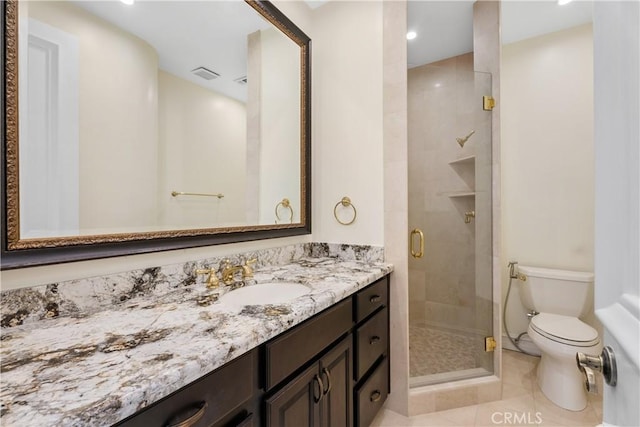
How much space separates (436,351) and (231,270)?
155 cm

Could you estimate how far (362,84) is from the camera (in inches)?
68.7

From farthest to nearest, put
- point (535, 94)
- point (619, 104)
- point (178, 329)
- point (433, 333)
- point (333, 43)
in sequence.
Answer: point (535, 94)
point (433, 333)
point (333, 43)
point (178, 329)
point (619, 104)

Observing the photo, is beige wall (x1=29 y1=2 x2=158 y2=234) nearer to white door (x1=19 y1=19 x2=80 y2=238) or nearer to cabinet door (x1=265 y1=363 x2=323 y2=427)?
white door (x1=19 y1=19 x2=80 y2=238)

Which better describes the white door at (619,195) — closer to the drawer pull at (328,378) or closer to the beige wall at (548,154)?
the drawer pull at (328,378)

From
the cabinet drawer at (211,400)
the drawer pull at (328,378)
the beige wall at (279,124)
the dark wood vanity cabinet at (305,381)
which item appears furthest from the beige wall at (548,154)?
the cabinet drawer at (211,400)

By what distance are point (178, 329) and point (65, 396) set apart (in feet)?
0.92

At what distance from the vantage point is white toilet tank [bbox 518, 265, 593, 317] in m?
1.98

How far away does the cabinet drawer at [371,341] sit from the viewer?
1295mm

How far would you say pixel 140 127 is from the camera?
3.46ft

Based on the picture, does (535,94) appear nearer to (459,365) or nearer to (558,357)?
(558,357)

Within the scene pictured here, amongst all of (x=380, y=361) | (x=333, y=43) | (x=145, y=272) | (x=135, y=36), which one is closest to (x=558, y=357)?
(x=380, y=361)

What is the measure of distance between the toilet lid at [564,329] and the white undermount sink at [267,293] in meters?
1.61

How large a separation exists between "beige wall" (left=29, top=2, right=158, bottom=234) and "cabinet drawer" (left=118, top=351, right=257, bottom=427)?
2.08ft

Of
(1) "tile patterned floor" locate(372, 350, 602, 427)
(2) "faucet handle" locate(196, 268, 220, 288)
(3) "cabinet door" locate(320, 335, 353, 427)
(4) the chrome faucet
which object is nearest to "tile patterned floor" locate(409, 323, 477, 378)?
(1) "tile patterned floor" locate(372, 350, 602, 427)
